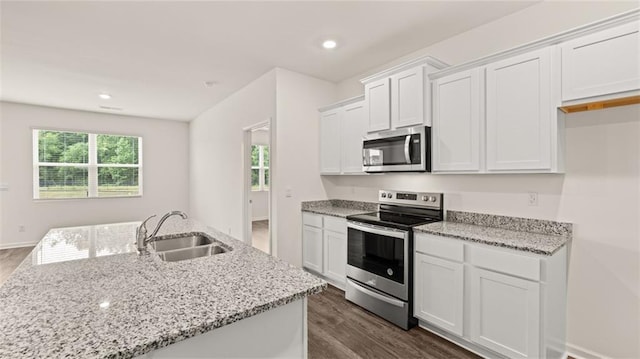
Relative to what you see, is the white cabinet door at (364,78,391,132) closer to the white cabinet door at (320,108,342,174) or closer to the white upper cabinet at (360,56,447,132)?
the white upper cabinet at (360,56,447,132)

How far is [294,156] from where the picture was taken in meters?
3.75

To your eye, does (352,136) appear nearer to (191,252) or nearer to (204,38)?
(204,38)

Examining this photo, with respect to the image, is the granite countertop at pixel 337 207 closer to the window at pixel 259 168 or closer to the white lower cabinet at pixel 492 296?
the white lower cabinet at pixel 492 296

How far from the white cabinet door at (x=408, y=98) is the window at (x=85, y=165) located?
6.04 meters

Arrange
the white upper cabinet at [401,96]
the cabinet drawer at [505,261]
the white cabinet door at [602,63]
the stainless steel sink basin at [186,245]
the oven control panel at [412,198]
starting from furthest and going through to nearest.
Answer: the oven control panel at [412,198], the white upper cabinet at [401,96], the stainless steel sink basin at [186,245], the cabinet drawer at [505,261], the white cabinet door at [602,63]

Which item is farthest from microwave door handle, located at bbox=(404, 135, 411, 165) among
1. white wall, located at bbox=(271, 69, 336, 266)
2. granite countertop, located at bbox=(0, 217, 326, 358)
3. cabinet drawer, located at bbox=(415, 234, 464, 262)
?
granite countertop, located at bbox=(0, 217, 326, 358)

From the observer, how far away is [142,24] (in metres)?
2.63

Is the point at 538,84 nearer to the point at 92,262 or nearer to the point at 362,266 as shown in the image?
the point at 362,266

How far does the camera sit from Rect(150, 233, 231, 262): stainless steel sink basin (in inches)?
76.1

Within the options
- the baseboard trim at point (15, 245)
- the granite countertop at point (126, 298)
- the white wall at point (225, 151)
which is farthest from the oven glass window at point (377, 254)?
the baseboard trim at point (15, 245)

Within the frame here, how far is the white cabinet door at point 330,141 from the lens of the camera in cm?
370

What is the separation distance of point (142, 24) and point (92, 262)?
85.3 inches

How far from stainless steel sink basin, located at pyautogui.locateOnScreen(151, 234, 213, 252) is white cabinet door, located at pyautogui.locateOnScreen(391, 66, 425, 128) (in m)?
2.00

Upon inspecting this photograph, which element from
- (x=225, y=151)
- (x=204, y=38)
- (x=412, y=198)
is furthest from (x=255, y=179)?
(x=412, y=198)
